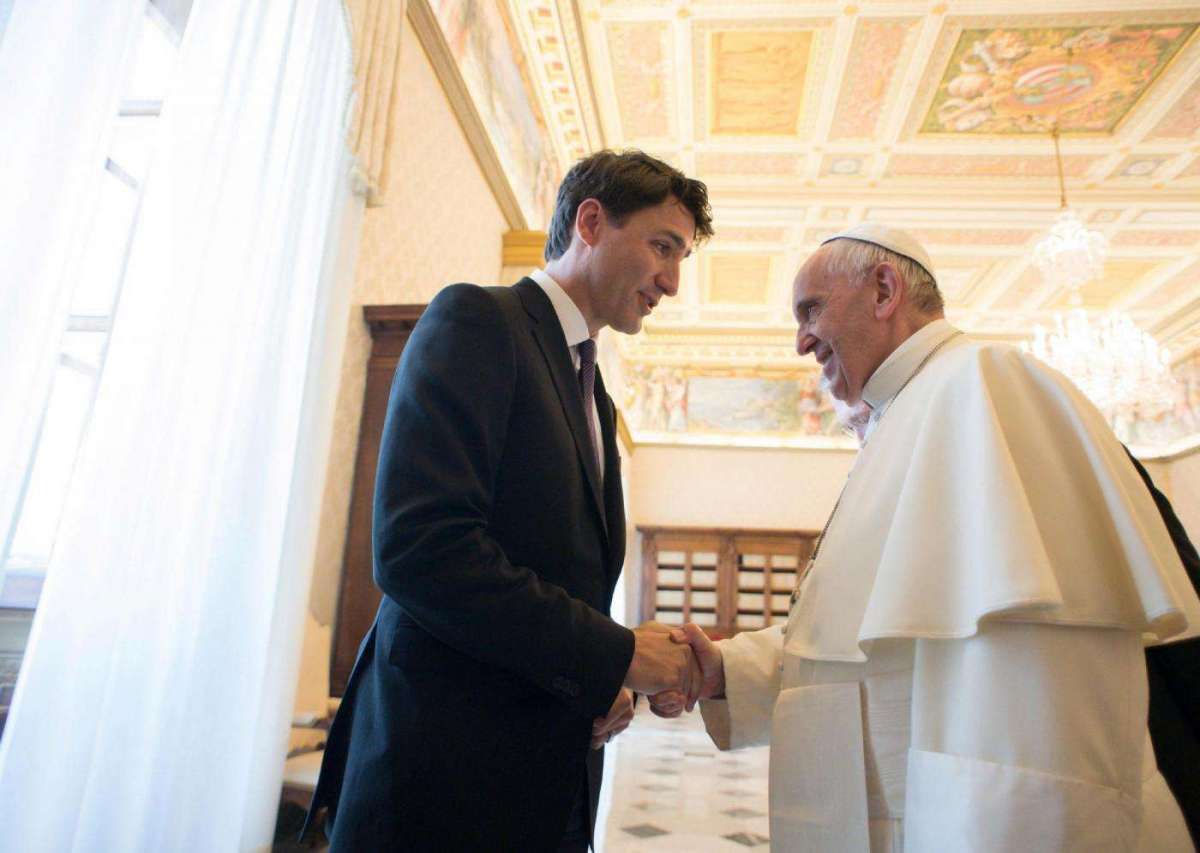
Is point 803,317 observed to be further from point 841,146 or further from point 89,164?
point 841,146

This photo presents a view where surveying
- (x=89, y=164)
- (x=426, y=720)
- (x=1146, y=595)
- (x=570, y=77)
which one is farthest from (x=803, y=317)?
(x=570, y=77)

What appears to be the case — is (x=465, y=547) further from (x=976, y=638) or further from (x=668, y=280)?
(x=668, y=280)

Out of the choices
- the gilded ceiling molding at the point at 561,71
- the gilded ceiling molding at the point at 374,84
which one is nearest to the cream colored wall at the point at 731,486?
the gilded ceiling molding at the point at 561,71

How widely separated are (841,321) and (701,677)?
982 millimetres

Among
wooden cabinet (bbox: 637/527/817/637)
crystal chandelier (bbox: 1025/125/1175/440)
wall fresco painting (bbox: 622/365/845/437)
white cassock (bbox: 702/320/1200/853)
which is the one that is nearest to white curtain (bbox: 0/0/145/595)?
white cassock (bbox: 702/320/1200/853)

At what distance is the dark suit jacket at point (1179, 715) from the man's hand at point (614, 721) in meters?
1.07

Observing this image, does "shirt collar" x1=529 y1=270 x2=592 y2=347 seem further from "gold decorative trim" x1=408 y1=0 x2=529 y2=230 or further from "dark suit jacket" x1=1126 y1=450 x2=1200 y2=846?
"gold decorative trim" x1=408 y1=0 x2=529 y2=230

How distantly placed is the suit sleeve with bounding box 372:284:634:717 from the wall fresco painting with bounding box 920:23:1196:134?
26.6ft

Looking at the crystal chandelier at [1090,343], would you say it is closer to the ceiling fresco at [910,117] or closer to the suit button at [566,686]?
the ceiling fresco at [910,117]

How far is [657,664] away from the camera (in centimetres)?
146

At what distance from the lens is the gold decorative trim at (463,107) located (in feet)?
15.1

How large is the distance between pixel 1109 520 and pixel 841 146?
8790mm

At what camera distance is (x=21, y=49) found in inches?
68.8

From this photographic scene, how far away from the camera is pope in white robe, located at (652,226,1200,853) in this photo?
1.18m
